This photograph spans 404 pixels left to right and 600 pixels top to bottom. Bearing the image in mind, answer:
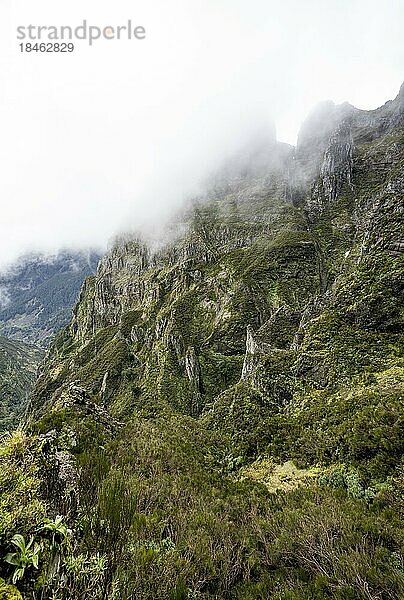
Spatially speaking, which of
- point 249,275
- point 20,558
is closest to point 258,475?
point 20,558

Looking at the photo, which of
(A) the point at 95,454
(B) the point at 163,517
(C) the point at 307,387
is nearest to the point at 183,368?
(C) the point at 307,387

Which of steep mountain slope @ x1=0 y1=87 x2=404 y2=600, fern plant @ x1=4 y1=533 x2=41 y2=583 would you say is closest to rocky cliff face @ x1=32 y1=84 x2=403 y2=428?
steep mountain slope @ x1=0 y1=87 x2=404 y2=600

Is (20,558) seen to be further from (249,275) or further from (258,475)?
(249,275)

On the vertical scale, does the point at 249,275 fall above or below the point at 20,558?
below

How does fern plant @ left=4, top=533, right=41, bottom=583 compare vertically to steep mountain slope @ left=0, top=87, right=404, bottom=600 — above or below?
above

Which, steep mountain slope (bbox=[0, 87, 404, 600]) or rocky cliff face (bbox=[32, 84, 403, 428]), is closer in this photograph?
steep mountain slope (bbox=[0, 87, 404, 600])

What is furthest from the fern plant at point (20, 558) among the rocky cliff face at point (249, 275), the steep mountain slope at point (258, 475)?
the rocky cliff face at point (249, 275)

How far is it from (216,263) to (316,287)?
59635mm

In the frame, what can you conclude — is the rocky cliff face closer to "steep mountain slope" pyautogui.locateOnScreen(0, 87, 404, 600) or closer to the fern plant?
"steep mountain slope" pyautogui.locateOnScreen(0, 87, 404, 600)

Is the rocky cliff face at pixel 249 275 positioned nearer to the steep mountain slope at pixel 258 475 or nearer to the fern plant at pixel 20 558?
the steep mountain slope at pixel 258 475

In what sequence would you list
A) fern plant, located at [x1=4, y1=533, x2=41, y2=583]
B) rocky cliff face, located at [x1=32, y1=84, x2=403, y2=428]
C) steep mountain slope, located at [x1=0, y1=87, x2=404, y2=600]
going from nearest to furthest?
fern plant, located at [x1=4, y1=533, x2=41, y2=583] < steep mountain slope, located at [x1=0, y1=87, x2=404, y2=600] < rocky cliff face, located at [x1=32, y1=84, x2=403, y2=428]

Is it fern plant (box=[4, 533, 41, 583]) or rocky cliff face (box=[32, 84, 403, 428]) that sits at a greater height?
fern plant (box=[4, 533, 41, 583])

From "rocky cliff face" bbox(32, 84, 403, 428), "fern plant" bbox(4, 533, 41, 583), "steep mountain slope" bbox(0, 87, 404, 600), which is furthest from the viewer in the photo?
"rocky cliff face" bbox(32, 84, 403, 428)

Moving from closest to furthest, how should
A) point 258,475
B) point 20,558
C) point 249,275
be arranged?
point 20,558
point 258,475
point 249,275
